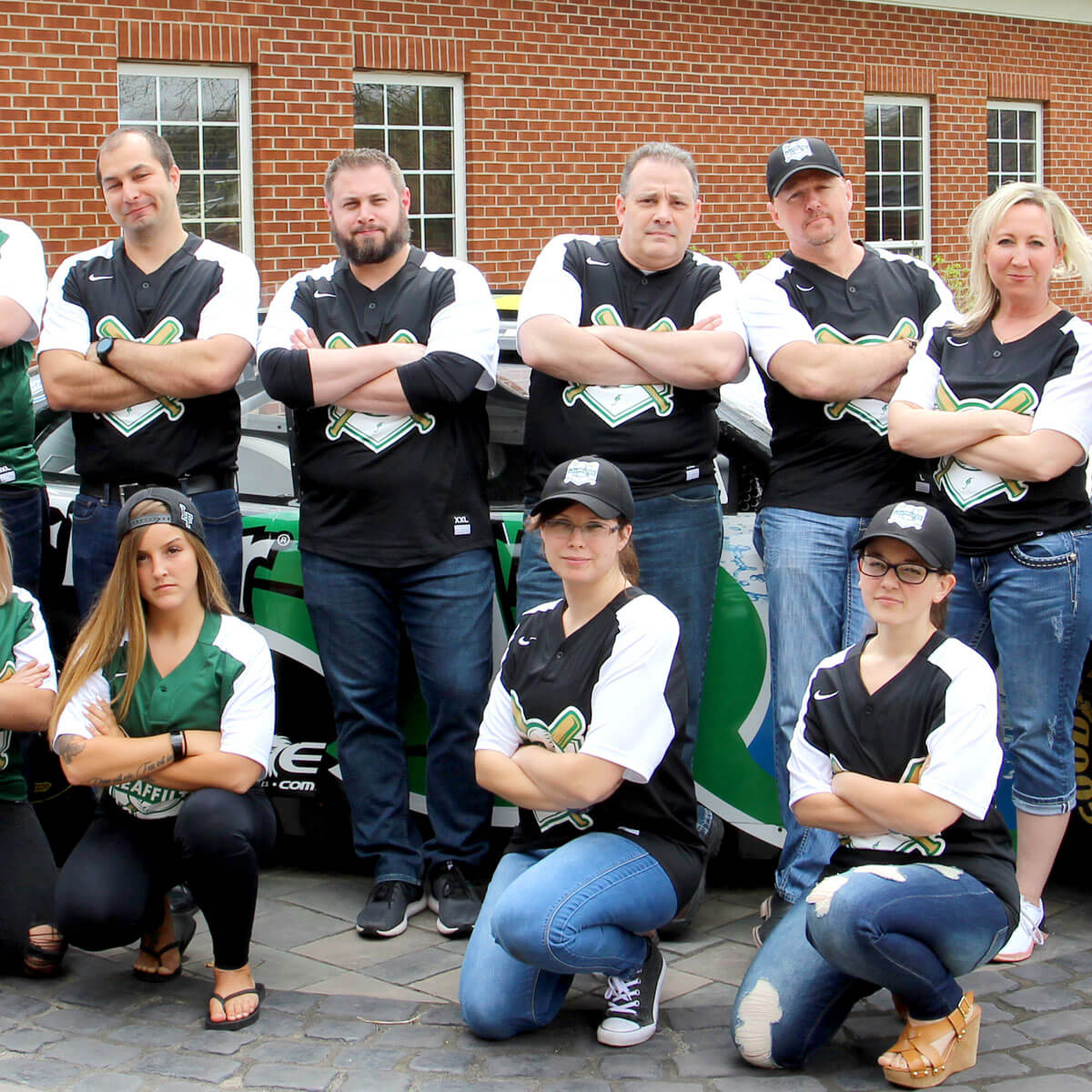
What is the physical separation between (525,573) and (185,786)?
3.51ft

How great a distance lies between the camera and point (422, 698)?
14.9ft

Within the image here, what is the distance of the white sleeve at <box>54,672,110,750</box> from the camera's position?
12.5 feet

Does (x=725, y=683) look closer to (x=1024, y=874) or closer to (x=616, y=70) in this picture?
(x=1024, y=874)

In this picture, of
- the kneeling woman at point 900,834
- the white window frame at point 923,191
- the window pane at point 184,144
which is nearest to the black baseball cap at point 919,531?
the kneeling woman at point 900,834

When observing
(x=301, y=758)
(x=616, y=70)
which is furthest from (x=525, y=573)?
(x=616, y=70)

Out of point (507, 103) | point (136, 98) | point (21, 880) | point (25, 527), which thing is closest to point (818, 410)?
point (25, 527)

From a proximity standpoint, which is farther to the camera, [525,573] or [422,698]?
[422,698]

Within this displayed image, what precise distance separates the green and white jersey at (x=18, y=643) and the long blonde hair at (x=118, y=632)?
0.20m

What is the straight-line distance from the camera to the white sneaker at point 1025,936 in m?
3.98

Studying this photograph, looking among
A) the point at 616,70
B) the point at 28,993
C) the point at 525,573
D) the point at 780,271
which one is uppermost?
the point at 616,70

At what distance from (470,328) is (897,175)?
10538 mm

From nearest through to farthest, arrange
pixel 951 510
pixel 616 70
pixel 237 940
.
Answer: pixel 237 940 < pixel 951 510 < pixel 616 70

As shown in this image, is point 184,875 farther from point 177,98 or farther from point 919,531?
point 177,98

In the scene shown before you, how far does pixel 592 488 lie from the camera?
3.63m
